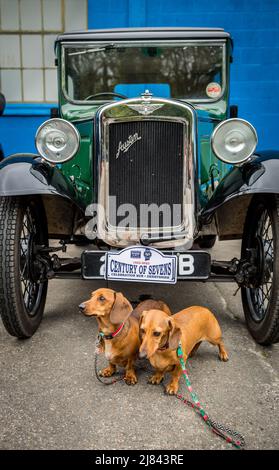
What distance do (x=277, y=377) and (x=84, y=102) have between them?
8.11ft

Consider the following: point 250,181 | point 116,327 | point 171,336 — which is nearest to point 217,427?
point 171,336

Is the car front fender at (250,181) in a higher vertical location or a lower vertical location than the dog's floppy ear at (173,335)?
higher

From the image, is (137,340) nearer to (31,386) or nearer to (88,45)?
(31,386)

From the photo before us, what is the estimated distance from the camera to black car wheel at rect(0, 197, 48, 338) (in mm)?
2418

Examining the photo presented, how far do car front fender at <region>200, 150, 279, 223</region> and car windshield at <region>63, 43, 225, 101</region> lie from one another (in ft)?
3.61

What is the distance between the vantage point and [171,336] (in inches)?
78.9

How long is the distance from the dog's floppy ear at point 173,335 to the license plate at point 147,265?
1.38 ft

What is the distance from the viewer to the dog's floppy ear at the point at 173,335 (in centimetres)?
199

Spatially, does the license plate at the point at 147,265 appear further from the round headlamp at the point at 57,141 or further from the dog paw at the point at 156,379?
the round headlamp at the point at 57,141

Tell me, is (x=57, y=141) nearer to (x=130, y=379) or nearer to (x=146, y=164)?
(x=146, y=164)

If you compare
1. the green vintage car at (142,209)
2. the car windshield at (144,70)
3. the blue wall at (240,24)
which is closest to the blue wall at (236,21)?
the blue wall at (240,24)

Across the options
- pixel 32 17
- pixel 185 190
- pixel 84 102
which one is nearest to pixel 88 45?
pixel 84 102

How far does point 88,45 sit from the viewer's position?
3406 millimetres

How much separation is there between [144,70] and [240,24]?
3591mm
